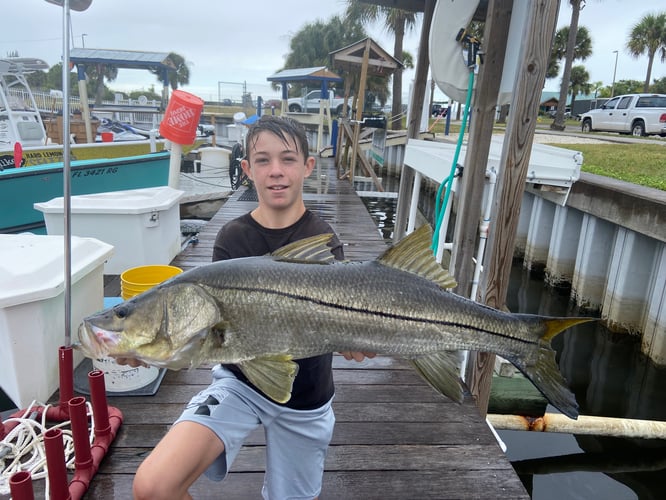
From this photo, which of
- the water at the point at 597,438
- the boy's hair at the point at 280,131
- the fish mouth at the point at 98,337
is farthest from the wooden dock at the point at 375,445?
the water at the point at 597,438

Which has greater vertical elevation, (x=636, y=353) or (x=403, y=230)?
(x=403, y=230)

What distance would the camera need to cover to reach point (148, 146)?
1450 centimetres

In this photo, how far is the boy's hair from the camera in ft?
7.37

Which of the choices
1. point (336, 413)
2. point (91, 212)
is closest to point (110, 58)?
point (91, 212)

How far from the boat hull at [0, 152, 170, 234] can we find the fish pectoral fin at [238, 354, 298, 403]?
9091 mm

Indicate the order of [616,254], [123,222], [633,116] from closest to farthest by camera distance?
[123,222] → [616,254] → [633,116]

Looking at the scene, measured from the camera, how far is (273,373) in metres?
1.74

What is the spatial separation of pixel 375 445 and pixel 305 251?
169 cm

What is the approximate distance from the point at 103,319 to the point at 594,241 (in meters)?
8.00

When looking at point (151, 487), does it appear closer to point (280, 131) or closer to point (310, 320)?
point (310, 320)

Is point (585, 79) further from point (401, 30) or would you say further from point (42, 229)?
point (42, 229)

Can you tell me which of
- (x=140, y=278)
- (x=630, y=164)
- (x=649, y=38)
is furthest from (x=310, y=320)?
(x=649, y=38)

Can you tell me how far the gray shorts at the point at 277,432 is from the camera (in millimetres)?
2080

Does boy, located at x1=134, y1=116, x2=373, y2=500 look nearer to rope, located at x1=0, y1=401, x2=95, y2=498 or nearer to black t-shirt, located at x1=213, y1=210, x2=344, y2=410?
black t-shirt, located at x1=213, y1=210, x2=344, y2=410
